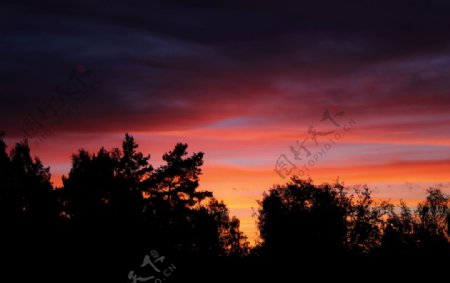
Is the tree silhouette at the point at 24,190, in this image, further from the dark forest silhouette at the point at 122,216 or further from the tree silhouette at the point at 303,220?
the tree silhouette at the point at 303,220

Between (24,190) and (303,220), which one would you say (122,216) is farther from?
(303,220)

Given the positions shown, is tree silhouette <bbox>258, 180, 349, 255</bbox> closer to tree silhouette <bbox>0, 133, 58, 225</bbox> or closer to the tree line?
the tree line

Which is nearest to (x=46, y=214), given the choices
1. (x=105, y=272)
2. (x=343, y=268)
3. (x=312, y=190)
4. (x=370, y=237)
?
(x=105, y=272)

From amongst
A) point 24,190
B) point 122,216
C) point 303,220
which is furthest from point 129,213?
point 303,220

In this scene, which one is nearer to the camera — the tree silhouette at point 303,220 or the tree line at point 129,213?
the tree line at point 129,213

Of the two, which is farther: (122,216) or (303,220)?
(303,220)

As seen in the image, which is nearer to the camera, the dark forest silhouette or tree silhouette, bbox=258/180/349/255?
the dark forest silhouette

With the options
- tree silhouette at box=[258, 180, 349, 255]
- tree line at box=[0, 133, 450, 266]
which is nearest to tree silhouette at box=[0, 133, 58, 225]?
tree line at box=[0, 133, 450, 266]

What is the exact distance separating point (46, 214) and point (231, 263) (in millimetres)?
21818

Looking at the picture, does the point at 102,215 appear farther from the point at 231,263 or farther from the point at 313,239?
the point at 313,239

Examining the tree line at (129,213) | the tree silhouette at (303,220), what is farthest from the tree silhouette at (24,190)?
the tree silhouette at (303,220)

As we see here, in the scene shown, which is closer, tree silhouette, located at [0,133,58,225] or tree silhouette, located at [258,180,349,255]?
tree silhouette, located at [0,133,58,225]

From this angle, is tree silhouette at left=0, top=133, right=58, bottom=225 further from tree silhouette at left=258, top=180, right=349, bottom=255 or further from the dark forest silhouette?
tree silhouette at left=258, top=180, right=349, bottom=255

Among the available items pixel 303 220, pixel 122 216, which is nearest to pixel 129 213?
pixel 122 216
